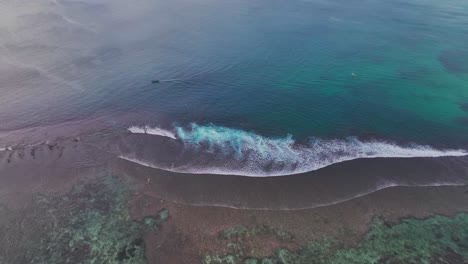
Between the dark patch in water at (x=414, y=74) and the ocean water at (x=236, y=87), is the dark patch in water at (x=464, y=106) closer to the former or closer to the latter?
the ocean water at (x=236, y=87)

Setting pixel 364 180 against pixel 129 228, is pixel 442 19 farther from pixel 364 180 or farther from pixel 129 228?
pixel 129 228

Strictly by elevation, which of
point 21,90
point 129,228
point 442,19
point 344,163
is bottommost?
point 129,228

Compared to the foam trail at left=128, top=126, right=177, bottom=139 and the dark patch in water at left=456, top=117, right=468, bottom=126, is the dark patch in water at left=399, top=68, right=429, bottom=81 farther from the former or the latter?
the foam trail at left=128, top=126, right=177, bottom=139

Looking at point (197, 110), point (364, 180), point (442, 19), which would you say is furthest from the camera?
point (442, 19)

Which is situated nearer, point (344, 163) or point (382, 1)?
point (344, 163)

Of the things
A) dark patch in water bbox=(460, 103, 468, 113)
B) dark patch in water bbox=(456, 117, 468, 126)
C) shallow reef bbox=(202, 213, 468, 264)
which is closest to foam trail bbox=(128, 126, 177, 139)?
shallow reef bbox=(202, 213, 468, 264)

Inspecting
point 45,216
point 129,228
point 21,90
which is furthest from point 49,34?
point 129,228
